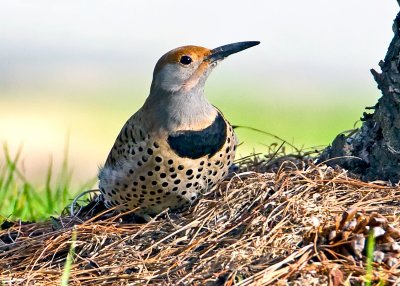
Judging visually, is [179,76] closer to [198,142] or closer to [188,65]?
[188,65]

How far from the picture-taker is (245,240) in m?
4.22

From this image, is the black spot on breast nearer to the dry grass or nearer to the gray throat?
the gray throat

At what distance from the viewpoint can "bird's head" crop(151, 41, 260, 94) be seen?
16.3ft

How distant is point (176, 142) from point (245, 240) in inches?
34.6

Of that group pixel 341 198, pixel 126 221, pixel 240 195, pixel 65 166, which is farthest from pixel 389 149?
pixel 65 166

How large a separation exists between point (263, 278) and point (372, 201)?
0.93 m

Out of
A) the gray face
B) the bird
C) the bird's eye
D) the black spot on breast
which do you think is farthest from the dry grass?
the bird's eye

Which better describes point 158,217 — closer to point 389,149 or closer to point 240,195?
point 240,195

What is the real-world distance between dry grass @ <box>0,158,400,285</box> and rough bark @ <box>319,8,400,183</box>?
208mm

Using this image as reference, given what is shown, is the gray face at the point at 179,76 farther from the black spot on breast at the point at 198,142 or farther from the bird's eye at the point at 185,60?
the black spot on breast at the point at 198,142

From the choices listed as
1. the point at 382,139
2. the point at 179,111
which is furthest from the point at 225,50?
the point at 382,139

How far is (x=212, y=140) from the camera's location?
496 cm

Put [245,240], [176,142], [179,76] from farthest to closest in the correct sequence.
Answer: [179,76]
[176,142]
[245,240]

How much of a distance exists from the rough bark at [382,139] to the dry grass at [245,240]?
21 centimetres
